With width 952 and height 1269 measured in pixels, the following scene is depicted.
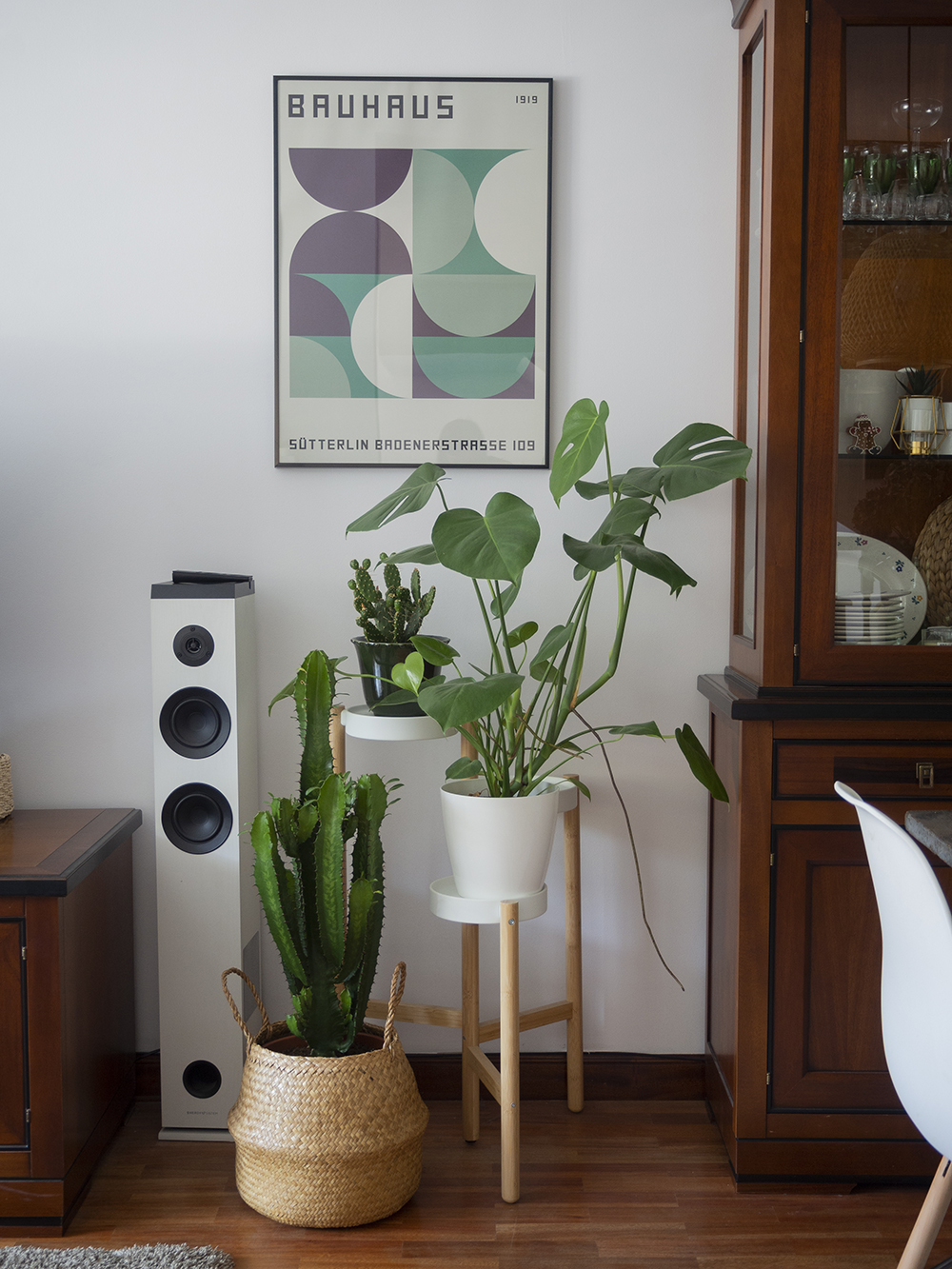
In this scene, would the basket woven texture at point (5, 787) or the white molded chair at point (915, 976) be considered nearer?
the white molded chair at point (915, 976)

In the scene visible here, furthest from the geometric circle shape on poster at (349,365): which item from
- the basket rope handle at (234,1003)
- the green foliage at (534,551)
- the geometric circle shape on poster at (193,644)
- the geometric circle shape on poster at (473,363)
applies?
the basket rope handle at (234,1003)

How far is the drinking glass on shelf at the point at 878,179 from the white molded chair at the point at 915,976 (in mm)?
1227

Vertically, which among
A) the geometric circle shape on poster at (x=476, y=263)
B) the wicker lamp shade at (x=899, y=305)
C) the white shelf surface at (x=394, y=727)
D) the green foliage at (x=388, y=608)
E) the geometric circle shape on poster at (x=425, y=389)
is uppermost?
the geometric circle shape on poster at (x=476, y=263)

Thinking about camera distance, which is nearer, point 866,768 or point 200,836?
point 866,768

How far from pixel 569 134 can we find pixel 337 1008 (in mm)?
1941

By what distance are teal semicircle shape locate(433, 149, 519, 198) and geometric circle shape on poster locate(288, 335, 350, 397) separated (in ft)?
1.65

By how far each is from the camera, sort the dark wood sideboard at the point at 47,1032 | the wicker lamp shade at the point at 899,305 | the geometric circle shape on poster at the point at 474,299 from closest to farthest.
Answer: the dark wood sideboard at the point at 47,1032 → the wicker lamp shade at the point at 899,305 → the geometric circle shape on poster at the point at 474,299

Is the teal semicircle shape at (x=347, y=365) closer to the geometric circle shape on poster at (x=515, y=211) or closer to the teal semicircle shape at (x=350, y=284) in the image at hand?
the teal semicircle shape at (x=350, y=284)

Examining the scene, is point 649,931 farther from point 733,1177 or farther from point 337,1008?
point 337,1008

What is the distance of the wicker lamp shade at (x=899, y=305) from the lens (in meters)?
Answer: 2.01

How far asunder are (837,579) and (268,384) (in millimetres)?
1316

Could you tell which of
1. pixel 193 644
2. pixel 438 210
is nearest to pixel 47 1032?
pixel 193 644

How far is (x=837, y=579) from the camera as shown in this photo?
200cm

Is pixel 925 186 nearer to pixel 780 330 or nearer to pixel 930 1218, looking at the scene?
pixel 780 330
